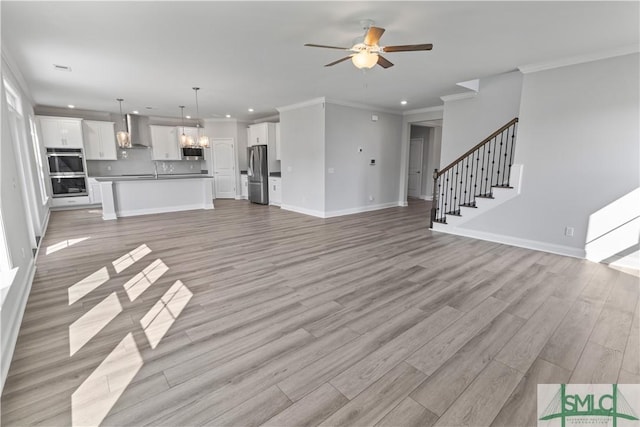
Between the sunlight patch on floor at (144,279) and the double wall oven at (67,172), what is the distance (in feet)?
20.4

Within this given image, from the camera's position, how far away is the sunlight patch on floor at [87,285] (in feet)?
10.0

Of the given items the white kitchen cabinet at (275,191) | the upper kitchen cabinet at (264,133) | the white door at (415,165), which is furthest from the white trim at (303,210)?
the white door at (415,165)

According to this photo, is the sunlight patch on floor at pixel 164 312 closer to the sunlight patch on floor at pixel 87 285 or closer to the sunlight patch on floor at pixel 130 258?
→ the sunlight patch on floor at pixel 87 285

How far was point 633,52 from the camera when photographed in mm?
3648

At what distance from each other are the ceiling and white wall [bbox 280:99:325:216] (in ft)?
4.82

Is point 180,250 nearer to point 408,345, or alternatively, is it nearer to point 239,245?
point 239,245

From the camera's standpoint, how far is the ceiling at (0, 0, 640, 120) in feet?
9.10

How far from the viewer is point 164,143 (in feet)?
31.1

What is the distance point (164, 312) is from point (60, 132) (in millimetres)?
8013

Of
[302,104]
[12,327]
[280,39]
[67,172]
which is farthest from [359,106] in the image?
[67,172]

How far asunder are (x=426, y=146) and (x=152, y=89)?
8.40m

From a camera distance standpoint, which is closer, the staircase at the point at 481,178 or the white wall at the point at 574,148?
the white wall at the point at 574,148

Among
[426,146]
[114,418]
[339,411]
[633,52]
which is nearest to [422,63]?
[633,52]

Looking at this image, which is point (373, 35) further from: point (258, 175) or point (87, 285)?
point (258, 175)
